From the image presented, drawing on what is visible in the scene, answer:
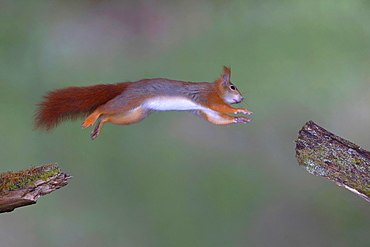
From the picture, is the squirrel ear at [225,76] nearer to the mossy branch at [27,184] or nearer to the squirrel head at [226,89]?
the squirrel head at [226,89]

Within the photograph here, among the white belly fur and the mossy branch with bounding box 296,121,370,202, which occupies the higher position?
the white belly fur

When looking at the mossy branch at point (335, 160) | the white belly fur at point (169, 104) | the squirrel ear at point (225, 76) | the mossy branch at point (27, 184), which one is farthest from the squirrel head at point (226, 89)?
the mossy branch at point (27, 184)

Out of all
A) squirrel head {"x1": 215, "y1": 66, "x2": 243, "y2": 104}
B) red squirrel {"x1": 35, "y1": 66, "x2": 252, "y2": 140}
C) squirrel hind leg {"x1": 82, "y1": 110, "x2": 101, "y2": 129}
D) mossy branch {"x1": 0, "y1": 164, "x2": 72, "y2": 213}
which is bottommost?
mossy branch {"x1": 0, "y1": 164, "x2": 72, "y2": 213}

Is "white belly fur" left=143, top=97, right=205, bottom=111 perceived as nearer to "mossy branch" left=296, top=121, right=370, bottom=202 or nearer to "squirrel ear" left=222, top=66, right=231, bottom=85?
"squirrel ear" left=222, top=66, right=231, bottom=85

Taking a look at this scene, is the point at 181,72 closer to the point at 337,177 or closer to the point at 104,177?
the point at 104,177

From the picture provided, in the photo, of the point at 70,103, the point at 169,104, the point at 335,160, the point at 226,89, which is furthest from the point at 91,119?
the point at 335,160

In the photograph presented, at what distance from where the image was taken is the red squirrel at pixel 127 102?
1873 millimetres

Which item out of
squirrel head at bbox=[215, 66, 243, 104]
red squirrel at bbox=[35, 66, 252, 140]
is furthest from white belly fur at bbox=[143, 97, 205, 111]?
squirrel head at bbox=[215, 66, 243, 104]

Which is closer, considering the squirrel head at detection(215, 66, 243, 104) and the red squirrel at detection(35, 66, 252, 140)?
the red squirrel at detection(35, 66, 252, 140)

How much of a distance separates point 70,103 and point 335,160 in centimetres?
110

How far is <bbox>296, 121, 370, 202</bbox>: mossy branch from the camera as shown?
1.77 m

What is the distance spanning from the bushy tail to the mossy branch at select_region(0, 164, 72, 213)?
0.24m

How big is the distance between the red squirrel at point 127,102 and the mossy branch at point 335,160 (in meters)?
0.26

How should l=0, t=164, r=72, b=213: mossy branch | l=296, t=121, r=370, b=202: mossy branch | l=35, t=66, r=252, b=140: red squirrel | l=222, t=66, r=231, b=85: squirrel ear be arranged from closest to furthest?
1. l=0, t=164, r=72, b=213: mossy branch
2. l=296, t=121, r=370, b=202: mossy branch
3. l=35, t=66, r=252, b=140: red squirrel
4. l=222, t=66, r=231, b=85: squirrel ear
